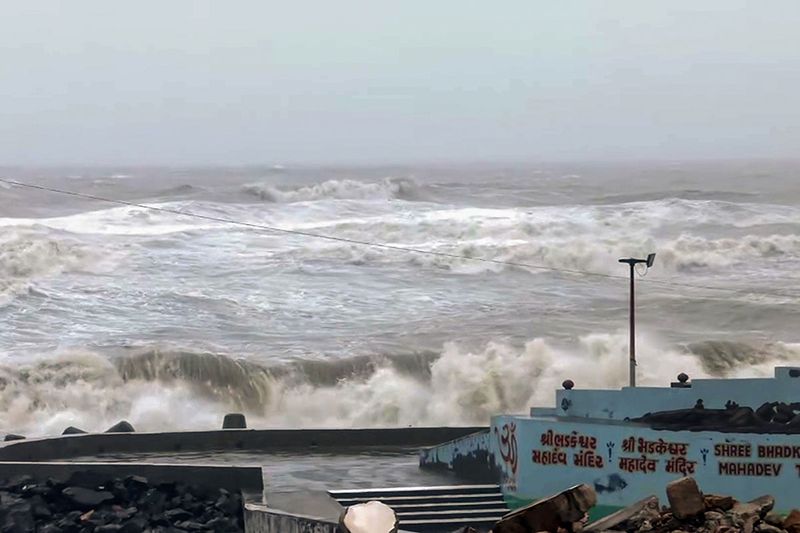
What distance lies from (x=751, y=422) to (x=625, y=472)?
143 centimetres

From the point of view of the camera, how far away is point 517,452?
18578 millimetres

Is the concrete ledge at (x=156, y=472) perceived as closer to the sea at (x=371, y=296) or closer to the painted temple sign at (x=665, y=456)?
the painted temple sign at (x=665, y=456)

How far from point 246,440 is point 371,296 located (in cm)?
3096

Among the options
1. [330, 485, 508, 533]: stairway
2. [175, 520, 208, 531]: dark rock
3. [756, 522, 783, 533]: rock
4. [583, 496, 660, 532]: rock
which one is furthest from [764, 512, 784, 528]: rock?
[175, 520, 208, 531]: dark rock

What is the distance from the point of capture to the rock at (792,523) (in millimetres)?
13711

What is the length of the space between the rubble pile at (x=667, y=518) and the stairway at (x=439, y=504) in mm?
4296

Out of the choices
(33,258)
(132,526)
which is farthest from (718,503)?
(33,258)

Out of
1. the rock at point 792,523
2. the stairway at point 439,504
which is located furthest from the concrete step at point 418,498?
the rock at point 792,523

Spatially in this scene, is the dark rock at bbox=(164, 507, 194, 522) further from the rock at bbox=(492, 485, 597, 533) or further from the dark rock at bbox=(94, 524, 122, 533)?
the rock at bbox=(492, 485, 597, 533)

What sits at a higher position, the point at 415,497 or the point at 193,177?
the point at 193,177

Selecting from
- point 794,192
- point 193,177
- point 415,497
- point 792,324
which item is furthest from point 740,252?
point 415,497

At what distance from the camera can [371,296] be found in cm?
5541

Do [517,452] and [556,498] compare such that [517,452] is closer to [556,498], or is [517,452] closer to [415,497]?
[415,497]

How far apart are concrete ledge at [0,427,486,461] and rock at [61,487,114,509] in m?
3.05
